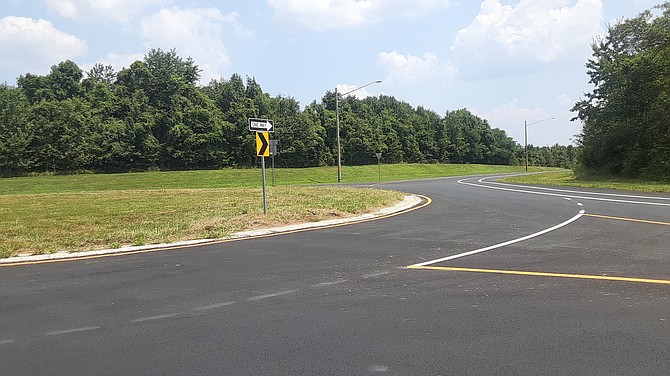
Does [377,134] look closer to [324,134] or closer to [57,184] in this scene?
[324,134]

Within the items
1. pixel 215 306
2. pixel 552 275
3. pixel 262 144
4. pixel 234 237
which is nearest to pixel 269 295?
pixel 215 306

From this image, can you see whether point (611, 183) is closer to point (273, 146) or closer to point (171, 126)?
point (273, 146)

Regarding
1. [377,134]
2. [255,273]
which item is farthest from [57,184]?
[377,134]

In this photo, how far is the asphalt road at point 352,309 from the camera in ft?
13.9

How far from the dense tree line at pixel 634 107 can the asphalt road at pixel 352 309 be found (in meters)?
28.5

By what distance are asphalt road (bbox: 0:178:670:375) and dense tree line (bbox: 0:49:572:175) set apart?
2467 inches

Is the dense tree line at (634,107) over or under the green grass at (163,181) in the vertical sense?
over

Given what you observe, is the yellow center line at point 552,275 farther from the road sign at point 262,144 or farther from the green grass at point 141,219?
the road sign at point 262,144

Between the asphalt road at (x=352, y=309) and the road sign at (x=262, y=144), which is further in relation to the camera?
the road sign at (x=262, y=144)

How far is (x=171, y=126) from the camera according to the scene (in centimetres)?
7825

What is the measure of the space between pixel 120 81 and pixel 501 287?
3891 inches

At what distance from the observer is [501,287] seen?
655cm

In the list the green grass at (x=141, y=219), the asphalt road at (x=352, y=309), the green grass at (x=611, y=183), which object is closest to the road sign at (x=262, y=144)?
the green grass at (x=141, y=219)

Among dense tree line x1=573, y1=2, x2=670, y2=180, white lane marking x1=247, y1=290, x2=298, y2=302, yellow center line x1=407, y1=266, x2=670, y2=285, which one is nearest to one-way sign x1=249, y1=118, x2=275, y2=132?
yellow center line x1=407, y1=266, x2=670, y2=285
